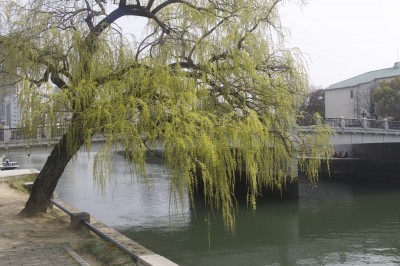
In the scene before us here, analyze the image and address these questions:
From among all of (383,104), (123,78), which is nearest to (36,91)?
(123,78)

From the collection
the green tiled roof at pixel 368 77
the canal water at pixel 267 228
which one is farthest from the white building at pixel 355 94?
the canal water at pixel 267 228

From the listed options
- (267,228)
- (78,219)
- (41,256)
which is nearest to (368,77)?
(267,228)

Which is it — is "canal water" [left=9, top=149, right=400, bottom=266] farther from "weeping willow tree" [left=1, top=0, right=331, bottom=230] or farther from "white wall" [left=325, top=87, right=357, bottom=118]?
"white wall" [left=325, top=87, right=357, bottom=118]

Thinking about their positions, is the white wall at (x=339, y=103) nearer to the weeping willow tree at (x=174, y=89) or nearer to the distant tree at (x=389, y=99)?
the distant tree at (x=389, y=99)

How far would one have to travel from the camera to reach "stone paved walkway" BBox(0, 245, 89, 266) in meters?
7.27

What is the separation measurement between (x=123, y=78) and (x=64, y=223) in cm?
419

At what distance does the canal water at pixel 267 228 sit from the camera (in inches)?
496

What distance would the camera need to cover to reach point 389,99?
46.8 meters

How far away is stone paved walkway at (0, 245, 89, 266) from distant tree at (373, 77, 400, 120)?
43.3 metres

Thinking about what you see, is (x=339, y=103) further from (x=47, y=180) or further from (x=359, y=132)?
(x=47, y=180)

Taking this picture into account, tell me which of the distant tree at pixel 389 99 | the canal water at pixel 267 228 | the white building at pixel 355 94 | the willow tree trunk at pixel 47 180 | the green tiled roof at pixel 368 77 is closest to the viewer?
the willow tree trunk at pixel 47 180

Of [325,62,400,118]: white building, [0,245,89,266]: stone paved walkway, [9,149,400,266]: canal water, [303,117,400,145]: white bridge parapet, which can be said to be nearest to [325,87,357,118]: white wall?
[325,62,400,118]: white building

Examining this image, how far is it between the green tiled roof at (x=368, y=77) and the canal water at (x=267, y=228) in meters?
36.3

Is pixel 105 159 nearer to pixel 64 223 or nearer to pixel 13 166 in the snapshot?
pixel 64 223
